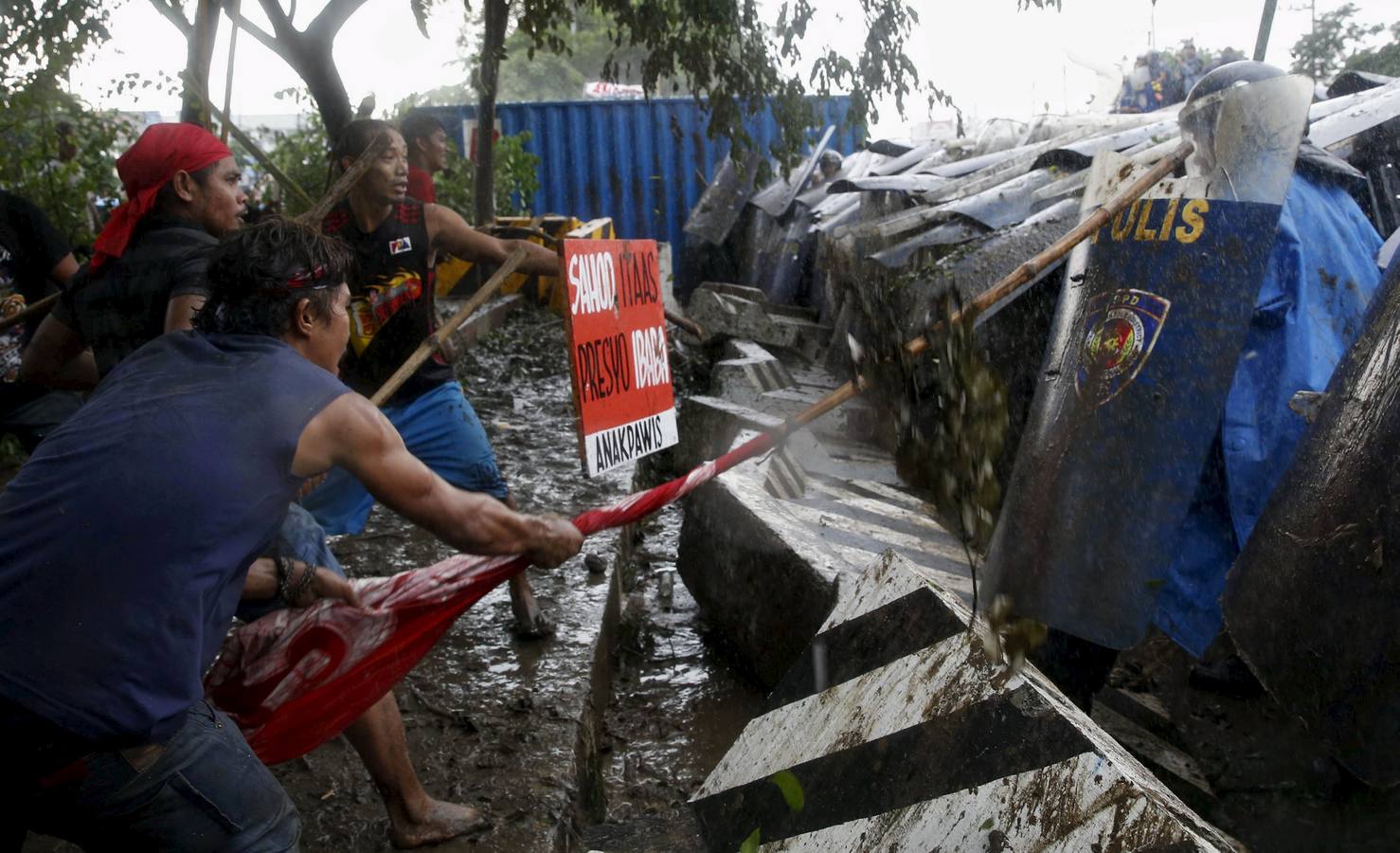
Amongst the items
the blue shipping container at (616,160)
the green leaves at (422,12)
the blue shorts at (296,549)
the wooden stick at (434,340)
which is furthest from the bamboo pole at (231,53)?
the blue shipping container at (616,160)

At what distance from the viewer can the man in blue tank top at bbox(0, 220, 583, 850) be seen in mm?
1713

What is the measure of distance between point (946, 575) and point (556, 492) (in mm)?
2435

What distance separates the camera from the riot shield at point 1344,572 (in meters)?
2.29

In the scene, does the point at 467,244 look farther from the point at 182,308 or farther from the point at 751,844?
the point at 751,844

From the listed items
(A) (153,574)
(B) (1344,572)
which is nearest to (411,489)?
(A) (153,574)

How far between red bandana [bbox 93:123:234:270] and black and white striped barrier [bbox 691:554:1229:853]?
→ 80.7 inches

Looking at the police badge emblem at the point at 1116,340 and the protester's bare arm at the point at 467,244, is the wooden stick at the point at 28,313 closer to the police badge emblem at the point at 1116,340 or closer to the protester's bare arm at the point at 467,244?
the protester's bare arm at the point at 467,244

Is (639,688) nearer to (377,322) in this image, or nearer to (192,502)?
(377,322)

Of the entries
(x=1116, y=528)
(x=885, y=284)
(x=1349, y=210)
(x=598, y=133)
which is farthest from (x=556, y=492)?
(x=598, y=133)

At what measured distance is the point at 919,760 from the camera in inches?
76.9

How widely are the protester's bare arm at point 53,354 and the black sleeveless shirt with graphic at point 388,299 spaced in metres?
0.93

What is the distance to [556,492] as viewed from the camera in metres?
5.76

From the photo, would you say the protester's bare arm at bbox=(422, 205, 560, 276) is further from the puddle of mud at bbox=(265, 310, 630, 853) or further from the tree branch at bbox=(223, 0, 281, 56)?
the tree branch at bbox=(223, 0, 281, 56)

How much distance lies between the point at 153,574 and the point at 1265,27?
5.88m
